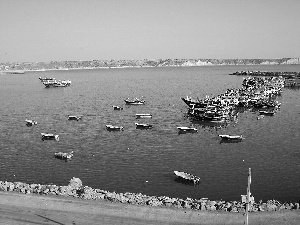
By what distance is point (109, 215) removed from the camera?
24406 millimetres

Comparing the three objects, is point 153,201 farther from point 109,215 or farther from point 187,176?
point 187,176

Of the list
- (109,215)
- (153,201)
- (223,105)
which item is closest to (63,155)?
(153,201)

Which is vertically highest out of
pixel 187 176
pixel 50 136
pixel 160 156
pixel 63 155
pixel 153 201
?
pixel 153 201

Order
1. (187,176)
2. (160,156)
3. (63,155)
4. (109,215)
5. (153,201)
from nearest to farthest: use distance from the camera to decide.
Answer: (109,215) < (153,201) < (187,176) < (63,155) < (160,156)

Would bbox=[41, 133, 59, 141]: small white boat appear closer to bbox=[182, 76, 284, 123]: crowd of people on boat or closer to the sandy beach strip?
the sandy beach strip

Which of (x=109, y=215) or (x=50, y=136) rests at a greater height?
(x=109, y=215)

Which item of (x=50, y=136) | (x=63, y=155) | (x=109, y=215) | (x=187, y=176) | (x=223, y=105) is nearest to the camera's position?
(x=109, y=215)

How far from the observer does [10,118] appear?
74250 millimetres

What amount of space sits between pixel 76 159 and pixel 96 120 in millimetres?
27719

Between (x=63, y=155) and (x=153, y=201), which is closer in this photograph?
(x=153, y=201)

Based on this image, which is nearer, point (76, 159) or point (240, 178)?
point (240, 178)

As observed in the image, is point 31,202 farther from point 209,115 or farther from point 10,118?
point 10,118

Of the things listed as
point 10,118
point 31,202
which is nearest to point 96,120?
point 10,118

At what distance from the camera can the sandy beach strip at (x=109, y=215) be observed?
927 inches
